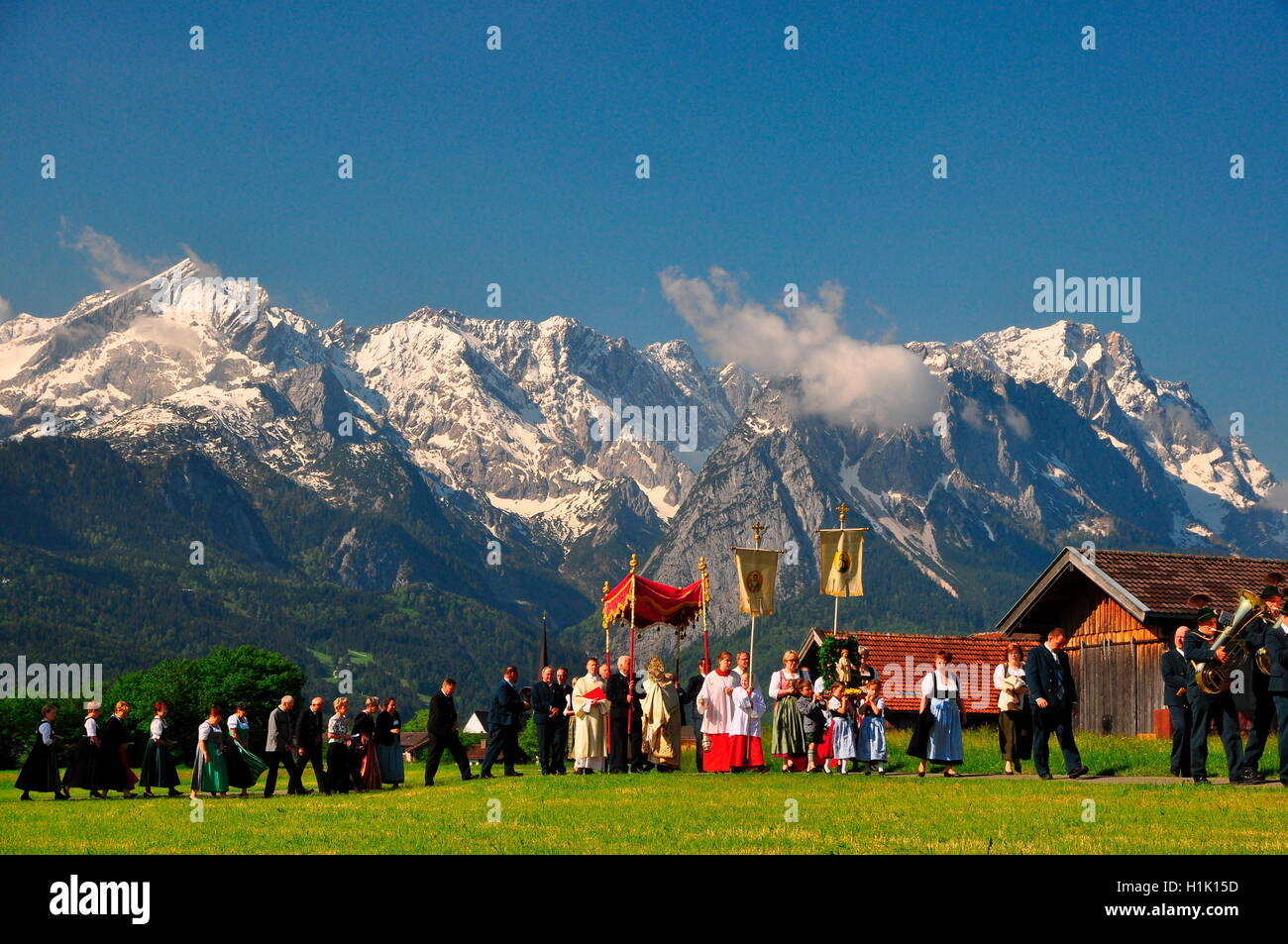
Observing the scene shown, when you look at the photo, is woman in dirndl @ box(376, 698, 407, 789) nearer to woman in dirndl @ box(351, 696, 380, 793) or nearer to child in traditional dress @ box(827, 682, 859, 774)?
woman in dirndl @ box(351, 696, 380, 793)

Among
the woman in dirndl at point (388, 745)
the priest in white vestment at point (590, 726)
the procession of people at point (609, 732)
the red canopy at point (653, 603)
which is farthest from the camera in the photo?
the red canopy at point (653, 603)

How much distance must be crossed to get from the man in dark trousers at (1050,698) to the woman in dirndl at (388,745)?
44.8ft

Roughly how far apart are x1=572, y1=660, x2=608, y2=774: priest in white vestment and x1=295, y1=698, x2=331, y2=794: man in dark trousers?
18.3 feet

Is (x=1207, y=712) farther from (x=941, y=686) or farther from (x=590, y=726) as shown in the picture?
(x=590, y=726)

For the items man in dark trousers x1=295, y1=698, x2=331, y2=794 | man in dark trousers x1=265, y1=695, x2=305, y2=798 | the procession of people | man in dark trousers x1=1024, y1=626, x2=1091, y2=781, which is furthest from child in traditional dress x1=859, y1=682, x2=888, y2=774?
man in dark trousers x1=265, y1=695, x2=305, y2=798

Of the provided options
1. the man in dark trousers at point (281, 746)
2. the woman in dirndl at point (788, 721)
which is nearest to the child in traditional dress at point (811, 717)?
the woman in dirndl at point (788, 721)

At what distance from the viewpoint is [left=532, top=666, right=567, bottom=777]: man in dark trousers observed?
32594 millimetres

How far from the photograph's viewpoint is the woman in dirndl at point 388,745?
106 feet

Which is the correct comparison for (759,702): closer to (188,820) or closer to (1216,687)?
(1216,687)

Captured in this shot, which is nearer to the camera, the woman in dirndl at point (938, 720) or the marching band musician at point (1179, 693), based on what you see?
the marching band musician at point (1179, 693)

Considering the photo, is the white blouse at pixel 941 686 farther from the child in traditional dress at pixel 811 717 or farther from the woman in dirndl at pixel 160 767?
the woman in dirndl at pixel 160 767

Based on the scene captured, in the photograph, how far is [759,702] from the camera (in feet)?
103
